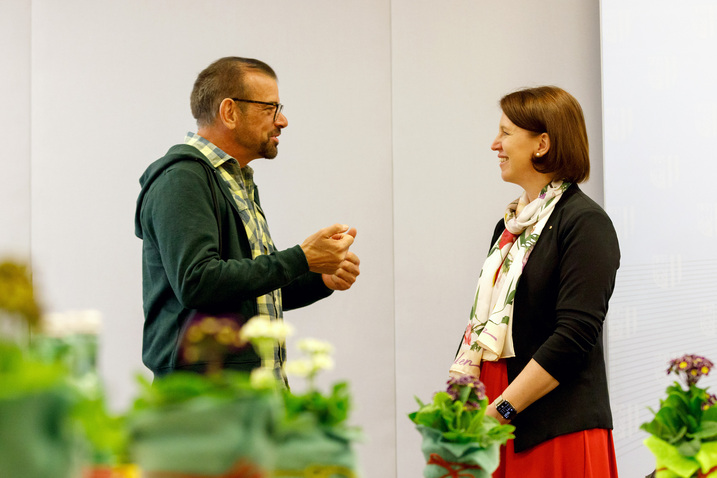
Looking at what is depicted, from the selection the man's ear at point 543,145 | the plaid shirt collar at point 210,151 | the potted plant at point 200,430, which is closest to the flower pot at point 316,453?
→ the potted plant at point 200,430

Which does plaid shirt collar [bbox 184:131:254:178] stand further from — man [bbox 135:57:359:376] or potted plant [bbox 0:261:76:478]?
potted plant [bbox 0:261:76:478]

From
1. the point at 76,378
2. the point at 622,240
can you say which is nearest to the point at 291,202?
the point at 622,240

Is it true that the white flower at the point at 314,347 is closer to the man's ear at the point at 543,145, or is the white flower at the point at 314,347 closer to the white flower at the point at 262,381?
the white flower at the point at 262,381

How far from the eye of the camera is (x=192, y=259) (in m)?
1.76

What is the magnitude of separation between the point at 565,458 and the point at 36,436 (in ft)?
4.80

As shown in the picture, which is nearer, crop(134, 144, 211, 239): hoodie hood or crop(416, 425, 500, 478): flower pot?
crop(416, 425, 500, 478): flower pot

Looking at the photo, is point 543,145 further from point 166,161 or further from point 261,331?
point 261,331

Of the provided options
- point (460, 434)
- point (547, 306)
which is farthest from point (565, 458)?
point (460, 434)

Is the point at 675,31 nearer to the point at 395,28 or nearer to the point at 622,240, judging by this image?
the point at 622,240

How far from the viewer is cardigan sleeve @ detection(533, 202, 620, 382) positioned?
5.90ft

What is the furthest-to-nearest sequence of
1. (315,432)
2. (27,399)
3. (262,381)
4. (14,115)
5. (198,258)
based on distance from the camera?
1. (14,115)
2. (198,258)
3. (315,432)
4. (262,381)
5. (27,399)

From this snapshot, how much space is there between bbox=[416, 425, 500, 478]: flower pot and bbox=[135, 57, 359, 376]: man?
68cm

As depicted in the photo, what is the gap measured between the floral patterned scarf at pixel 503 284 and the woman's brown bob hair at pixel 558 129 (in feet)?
0.16

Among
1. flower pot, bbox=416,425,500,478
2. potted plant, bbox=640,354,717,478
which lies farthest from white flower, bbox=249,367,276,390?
potted plant, bbox=640,354,717,478
